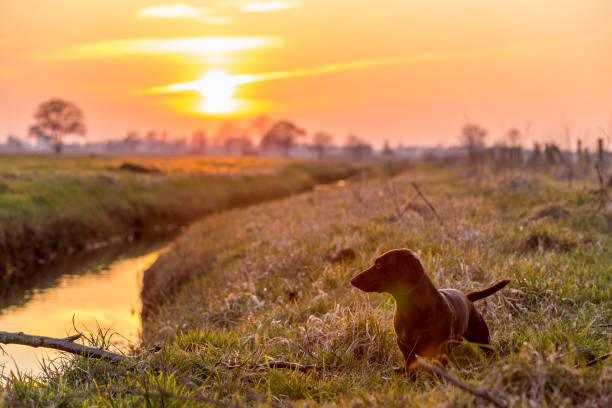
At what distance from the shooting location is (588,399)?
10.5 ft

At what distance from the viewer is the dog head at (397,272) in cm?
394

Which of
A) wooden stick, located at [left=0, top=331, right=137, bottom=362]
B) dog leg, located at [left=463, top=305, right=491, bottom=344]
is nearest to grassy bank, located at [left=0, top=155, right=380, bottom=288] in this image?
wooden stick, located at [left=0, top=331, right=137, bottom=362]

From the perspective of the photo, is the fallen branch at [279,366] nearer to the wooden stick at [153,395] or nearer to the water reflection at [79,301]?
the wooden stick at [153,395]

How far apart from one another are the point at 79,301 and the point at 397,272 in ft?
40.5

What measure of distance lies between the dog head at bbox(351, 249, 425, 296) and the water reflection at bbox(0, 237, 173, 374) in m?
5.85

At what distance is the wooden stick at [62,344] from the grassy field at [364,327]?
0.30 feet

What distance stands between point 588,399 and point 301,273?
593 centimetres

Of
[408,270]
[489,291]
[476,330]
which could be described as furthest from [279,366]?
[489,291]

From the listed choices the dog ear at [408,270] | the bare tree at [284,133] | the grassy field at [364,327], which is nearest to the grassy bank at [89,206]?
the grassy field at [364,327]

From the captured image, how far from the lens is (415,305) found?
159 inches

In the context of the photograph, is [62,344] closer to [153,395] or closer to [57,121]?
[153,395]

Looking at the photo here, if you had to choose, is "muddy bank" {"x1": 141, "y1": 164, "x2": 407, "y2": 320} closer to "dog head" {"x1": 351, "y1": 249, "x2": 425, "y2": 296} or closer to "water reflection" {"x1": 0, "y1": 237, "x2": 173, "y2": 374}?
"water reflection" {"x1": 0, "y1": 237, "x2": 173, "y2": 374}

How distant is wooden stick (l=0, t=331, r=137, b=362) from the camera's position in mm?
4617

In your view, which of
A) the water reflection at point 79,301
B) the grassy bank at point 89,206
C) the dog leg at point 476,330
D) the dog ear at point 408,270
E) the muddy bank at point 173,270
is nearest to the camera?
the dog ear at point 408,270
